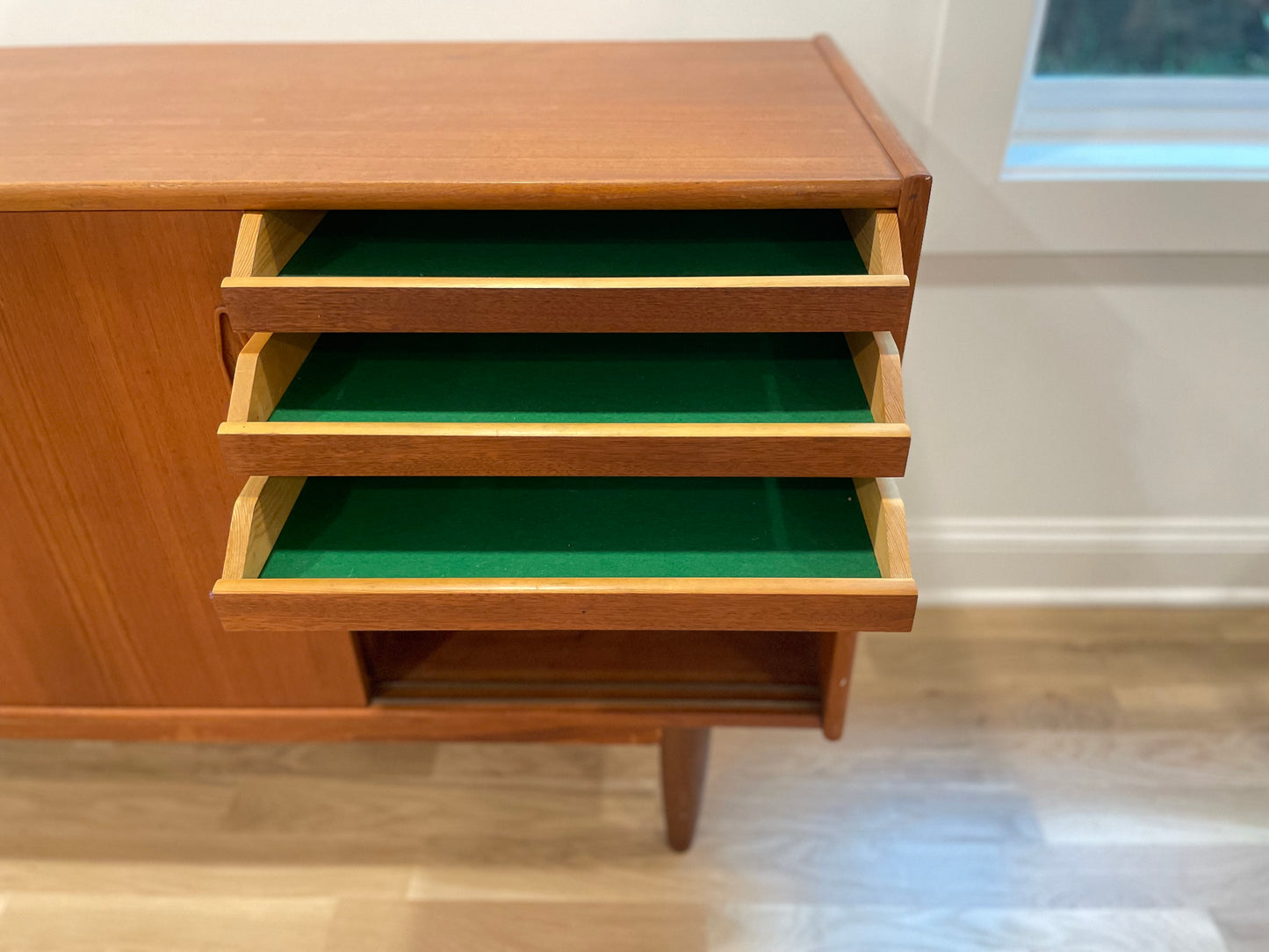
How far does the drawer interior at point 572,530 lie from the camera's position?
603 mm

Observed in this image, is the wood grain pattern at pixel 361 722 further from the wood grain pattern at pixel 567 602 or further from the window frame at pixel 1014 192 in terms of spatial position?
the window frame at pixel 1014 192

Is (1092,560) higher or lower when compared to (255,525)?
lower

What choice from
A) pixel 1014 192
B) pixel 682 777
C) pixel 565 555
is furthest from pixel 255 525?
pixel 1014 192

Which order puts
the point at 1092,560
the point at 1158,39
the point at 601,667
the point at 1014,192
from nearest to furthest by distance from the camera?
the point at 601,667, the point at 1014,192, the point at 1158,39, the point at 1092,560

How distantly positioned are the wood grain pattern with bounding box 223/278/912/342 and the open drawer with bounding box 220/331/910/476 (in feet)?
0.12

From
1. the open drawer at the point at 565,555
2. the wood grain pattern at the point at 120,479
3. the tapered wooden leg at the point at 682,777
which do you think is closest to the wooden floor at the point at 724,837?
the tapered wooden leg at the point at 682,777

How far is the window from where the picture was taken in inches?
45.8

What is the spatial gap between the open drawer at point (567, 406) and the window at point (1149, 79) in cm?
70

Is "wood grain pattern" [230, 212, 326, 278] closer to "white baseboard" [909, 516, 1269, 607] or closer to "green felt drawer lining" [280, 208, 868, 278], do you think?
"green felt drawer lining" [280, 208, 868, 278]

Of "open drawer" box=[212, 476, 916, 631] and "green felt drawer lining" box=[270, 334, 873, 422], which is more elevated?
"green felt drawer lining" box=[270, 334, 873, 422]

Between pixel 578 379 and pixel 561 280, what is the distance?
10 cm

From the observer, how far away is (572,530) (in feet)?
2.12

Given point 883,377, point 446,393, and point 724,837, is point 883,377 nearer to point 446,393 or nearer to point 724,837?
point 446,393

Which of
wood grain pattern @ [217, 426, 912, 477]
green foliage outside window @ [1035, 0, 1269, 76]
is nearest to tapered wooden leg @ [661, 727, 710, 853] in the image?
wood grain pattern @ [217, 426, 912, 477]
